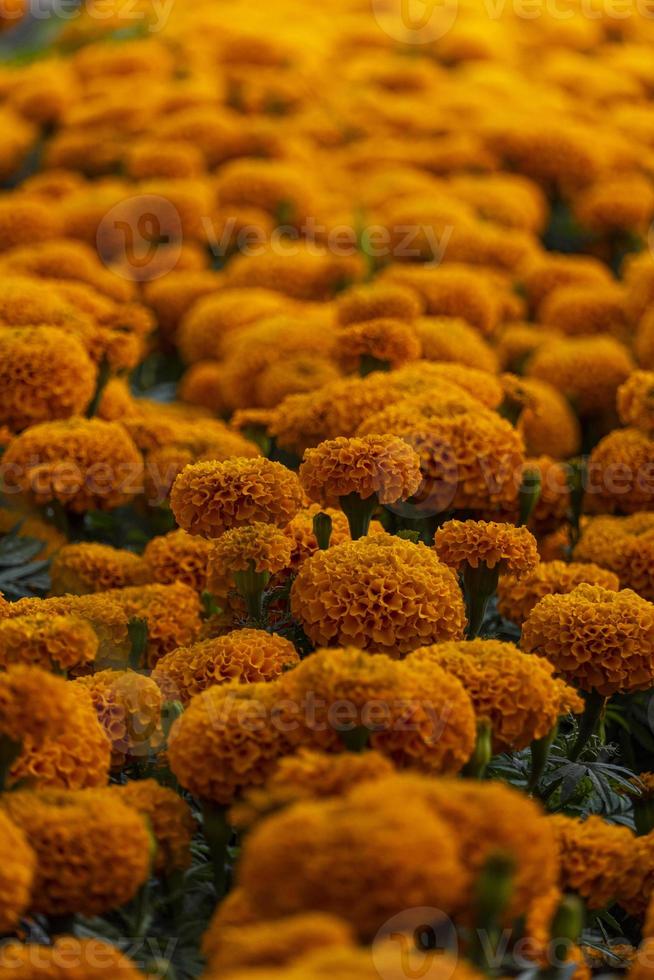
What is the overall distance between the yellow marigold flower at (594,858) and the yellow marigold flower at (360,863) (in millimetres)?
587

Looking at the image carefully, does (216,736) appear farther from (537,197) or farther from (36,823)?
(537,197)

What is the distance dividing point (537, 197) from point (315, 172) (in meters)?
1.12

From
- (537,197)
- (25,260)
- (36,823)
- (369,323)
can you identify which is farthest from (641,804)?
(537,197)

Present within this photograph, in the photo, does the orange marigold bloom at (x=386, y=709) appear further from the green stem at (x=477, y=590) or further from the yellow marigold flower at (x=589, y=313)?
the yellow marigold flower at (x=589, y=313)

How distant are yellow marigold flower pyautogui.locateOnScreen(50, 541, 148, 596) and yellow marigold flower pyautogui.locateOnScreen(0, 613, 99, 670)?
792 mm

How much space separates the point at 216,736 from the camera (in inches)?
89.3

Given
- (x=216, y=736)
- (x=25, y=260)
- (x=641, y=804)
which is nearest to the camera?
(x=216, y=736)

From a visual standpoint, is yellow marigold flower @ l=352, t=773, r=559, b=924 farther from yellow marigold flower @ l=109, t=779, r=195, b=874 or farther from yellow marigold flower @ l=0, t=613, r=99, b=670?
yellow marigold flower @ l=0, t=613, r=99, b=670

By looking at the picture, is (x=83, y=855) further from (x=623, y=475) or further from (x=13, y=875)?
(x=623, y=475)

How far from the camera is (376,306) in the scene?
4363 mm

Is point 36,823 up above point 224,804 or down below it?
above

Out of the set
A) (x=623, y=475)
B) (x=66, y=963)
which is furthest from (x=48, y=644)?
(x=623, y=475)

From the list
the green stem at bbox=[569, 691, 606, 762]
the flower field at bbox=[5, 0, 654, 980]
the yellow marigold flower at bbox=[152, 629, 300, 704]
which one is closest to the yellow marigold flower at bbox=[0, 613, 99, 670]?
the flower field at bbox=[5, 0, 654, 980]

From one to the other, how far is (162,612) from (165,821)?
925mm
